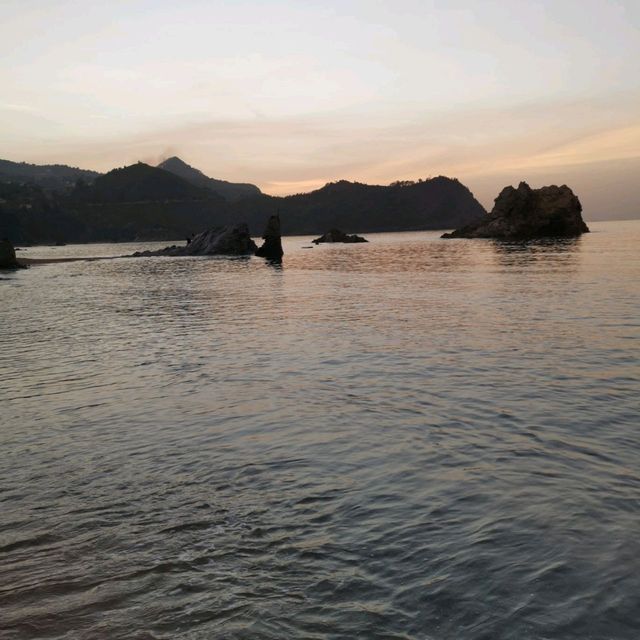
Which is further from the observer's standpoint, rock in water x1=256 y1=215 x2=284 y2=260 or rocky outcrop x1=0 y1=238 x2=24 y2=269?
rock in water x1=256 y1=215 x2=284 y2=260

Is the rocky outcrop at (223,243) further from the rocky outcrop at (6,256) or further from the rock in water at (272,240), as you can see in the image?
the rocky outcrop at (6,256)

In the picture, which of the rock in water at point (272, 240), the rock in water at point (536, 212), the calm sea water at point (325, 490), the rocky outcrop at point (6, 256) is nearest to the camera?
the calm sea water at point (325, 490)

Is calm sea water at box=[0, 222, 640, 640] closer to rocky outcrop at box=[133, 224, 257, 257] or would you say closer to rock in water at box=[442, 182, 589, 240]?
rocky outcrop at box=[133, 224, 257, 257]

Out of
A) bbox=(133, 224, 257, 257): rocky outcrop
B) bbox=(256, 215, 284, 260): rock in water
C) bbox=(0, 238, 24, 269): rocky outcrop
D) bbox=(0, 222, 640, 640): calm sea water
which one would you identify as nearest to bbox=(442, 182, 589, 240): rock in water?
bbox=(133, 224, 257, 257): rocky outcrop

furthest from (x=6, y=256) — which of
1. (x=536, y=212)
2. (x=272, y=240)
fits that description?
(x=536, y=212)

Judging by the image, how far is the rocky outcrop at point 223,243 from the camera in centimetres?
11494

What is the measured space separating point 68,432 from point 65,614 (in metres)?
6.55

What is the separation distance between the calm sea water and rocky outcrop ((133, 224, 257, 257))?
314 ft

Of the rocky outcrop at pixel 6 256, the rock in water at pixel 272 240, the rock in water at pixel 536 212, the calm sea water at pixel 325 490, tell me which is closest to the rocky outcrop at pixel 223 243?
the rock in water at pixel 272 240

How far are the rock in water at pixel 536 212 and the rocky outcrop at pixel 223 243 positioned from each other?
67174 millimetres

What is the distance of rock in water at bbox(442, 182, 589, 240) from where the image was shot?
143 metres

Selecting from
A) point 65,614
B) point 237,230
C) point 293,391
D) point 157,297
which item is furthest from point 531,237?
point 65,614

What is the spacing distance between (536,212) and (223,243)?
77.3 m

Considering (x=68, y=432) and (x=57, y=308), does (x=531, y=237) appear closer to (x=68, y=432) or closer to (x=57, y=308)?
(x=57, y=308)
